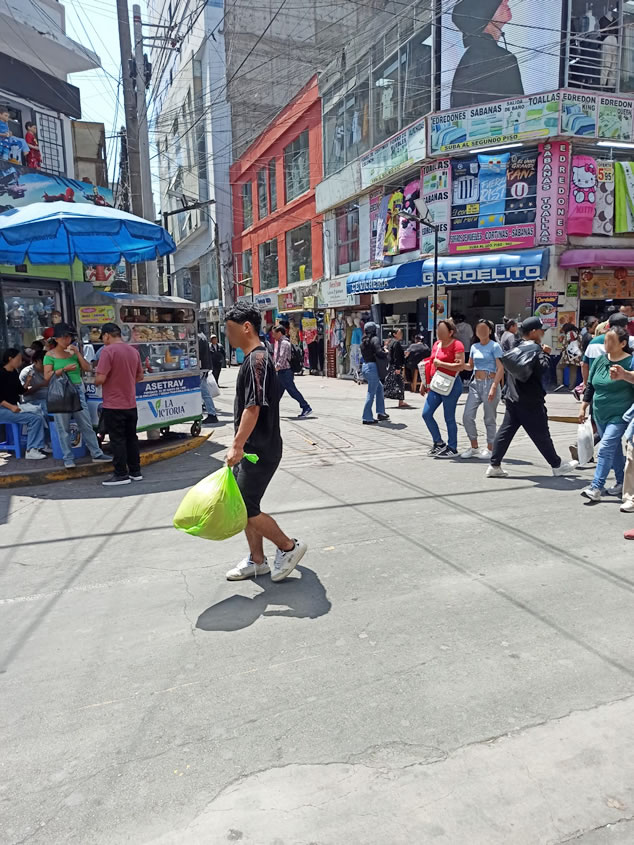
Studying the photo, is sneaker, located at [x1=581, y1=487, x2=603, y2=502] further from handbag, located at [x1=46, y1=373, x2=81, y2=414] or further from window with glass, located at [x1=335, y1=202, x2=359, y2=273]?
window with glass, located at [x1=335, y1=202, x2=359, y2=273]

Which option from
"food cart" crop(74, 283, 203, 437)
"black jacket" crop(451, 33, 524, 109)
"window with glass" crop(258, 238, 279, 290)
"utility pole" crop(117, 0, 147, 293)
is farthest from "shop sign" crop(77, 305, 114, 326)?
"window with glass" crop(258, 238, 279, 290)

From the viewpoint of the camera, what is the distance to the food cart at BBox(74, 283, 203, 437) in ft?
28.2

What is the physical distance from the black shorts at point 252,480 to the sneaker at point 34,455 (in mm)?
5322

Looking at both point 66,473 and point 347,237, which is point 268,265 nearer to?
point 347,237

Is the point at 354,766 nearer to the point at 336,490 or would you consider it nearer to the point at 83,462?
the point at 336,490

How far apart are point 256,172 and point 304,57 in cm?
943

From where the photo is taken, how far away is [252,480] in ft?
13.6

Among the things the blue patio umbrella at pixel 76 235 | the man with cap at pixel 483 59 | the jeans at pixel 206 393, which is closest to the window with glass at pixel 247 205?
the man with cap at pixel 483 59

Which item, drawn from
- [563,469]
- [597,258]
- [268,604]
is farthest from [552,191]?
[268,604]

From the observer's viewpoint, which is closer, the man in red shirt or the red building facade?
the man in red shirt

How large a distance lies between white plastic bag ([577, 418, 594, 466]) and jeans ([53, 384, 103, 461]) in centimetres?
611

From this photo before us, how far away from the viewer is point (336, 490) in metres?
6.89

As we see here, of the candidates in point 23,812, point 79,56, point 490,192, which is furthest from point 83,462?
point 490,192

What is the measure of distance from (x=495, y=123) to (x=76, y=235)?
12.6m
